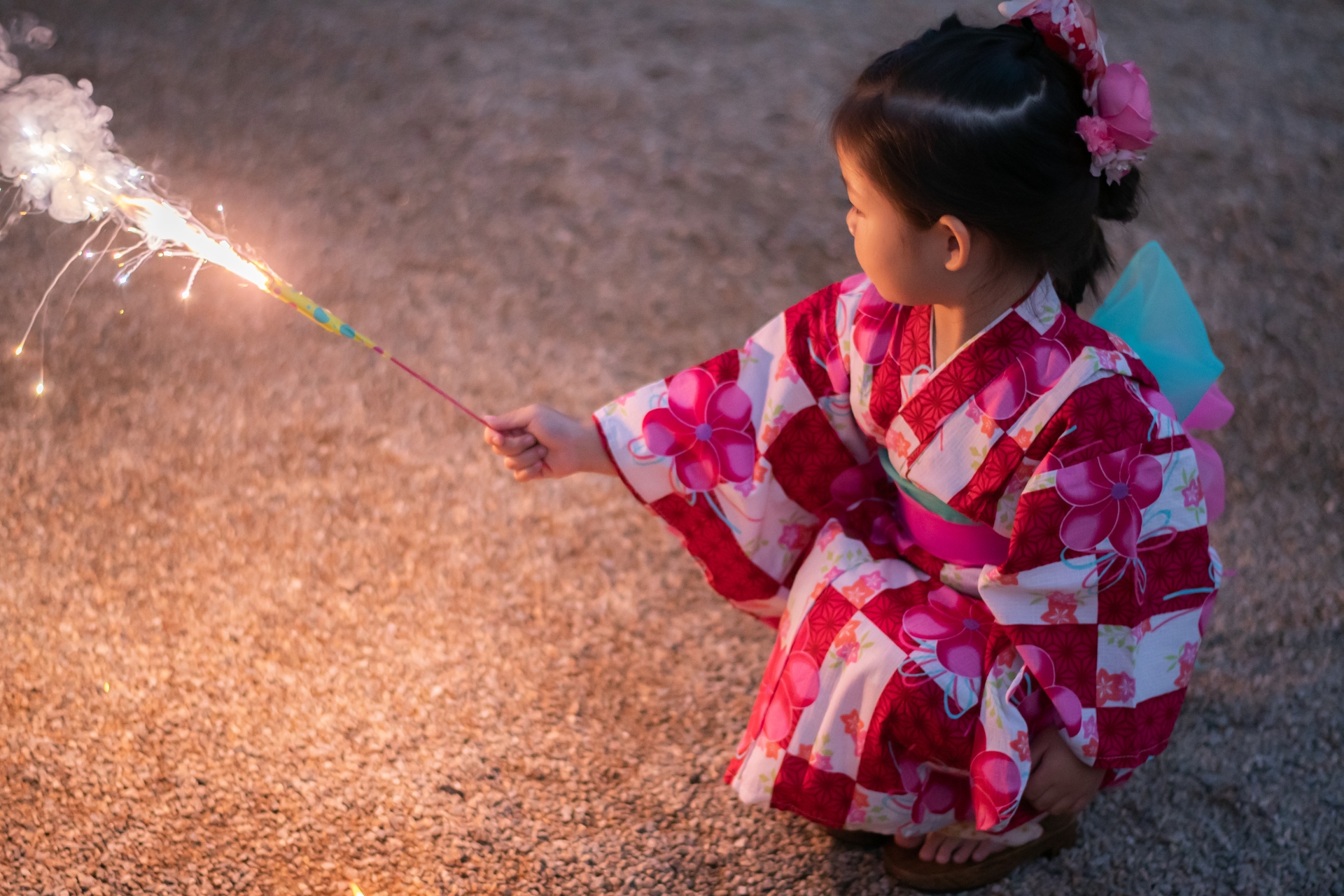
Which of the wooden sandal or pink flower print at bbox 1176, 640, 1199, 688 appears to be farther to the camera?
the wooden sandal

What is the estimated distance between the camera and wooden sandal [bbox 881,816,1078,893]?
1.33 metres

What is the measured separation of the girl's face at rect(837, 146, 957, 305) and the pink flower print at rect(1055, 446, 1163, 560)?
0.23 metres

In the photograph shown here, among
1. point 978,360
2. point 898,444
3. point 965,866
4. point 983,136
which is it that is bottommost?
point 965,866

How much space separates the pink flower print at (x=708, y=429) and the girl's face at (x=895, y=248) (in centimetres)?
28

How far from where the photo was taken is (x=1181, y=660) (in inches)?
→ 47.1

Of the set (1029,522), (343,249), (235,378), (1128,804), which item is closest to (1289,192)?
(1128,804)

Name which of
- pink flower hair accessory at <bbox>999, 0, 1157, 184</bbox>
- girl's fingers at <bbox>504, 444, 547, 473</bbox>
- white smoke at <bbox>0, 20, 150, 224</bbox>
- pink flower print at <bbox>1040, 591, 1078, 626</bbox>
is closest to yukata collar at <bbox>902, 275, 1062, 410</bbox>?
pink flower hair accessory at <bbox>999, 0, 1157, 184</bbox>

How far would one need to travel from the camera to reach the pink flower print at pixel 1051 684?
45.9 inches

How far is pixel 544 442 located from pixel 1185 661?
2.49 feet

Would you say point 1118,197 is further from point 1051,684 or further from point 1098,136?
point 1051,684

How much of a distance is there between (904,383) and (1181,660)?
0.42m

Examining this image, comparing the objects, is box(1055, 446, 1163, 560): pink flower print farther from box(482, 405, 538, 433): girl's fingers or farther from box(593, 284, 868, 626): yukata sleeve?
box(482, 405, 538, 433): girl's fingers

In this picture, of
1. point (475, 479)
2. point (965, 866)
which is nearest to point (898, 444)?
point (965, 866)

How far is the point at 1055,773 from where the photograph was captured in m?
1.20
